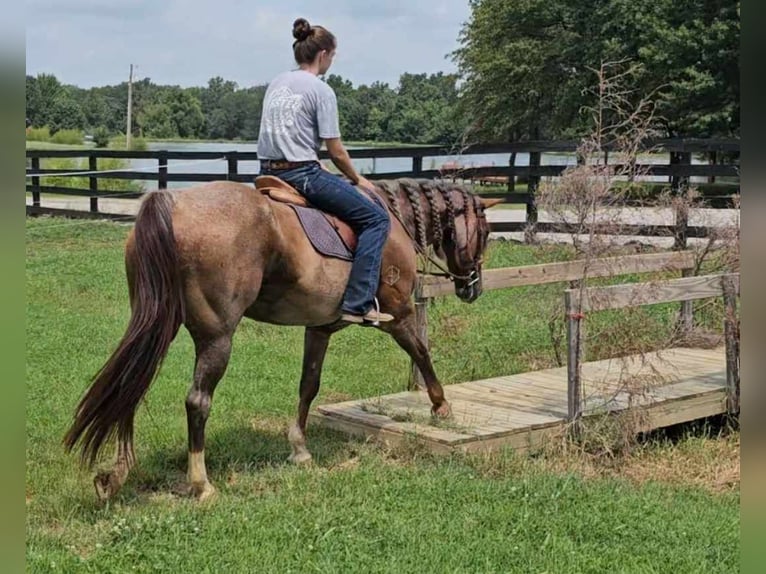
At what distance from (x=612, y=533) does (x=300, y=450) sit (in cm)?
223

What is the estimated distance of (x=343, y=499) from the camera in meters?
4.80

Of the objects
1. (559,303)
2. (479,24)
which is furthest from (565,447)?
(479,24)

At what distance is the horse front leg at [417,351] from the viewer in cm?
608

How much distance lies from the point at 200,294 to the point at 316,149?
4.27ft

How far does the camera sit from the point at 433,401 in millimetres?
6316

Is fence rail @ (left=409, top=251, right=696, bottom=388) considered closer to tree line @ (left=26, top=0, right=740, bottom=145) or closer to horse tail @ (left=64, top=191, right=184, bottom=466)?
horse tail @ (left=64, top=191, right=184, bottom=466)

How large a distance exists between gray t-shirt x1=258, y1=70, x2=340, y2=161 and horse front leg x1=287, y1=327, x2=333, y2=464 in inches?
53.9

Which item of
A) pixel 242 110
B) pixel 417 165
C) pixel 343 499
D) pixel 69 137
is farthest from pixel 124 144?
pixel 343 499

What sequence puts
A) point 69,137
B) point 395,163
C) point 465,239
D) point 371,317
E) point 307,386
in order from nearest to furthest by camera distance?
point 371,317 < point 307,386 < point 465,239 < point 395,163 < point 69,137

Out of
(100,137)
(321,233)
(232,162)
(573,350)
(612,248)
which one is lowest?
(573,350)

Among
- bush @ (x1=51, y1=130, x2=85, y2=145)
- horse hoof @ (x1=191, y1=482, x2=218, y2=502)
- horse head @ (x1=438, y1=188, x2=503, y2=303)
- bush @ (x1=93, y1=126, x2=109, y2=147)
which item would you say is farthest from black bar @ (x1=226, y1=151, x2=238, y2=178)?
bush @ (x1=93, y1=126, x2=109, y2=147)

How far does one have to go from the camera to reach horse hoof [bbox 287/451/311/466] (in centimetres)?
566

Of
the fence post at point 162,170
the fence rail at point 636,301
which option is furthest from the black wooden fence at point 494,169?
the fence rail at point 636,301

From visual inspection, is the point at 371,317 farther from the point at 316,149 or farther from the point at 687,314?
the point at 687,314
